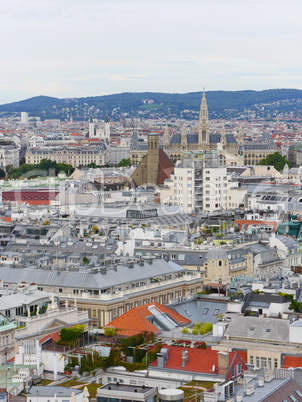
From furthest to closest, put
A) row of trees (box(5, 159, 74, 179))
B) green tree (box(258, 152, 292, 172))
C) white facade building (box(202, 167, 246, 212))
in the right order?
1. green tree (box(258, 152, 292, 172))
2. row of trees (box(5, 159, 74, 179))
3. white facade building (box(202, 167, 246, 212))

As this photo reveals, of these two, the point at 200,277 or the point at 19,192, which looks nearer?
the point at 200,277

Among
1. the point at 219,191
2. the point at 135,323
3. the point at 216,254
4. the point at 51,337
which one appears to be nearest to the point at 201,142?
the point at 219,191

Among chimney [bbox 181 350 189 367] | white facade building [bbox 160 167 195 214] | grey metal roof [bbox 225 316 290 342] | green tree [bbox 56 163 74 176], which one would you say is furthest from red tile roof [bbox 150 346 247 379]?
green tree [bbox 56 163 74 176]

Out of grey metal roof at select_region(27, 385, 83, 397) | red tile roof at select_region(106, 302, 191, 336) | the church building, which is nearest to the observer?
grey metal roof at select_region(27, 385, 83, 397)

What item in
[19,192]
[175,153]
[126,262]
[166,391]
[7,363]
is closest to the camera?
[166,391]

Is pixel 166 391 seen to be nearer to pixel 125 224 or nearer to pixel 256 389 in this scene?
pixel 256 389

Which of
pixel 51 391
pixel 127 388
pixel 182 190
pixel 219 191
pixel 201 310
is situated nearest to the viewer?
pixel 127 388

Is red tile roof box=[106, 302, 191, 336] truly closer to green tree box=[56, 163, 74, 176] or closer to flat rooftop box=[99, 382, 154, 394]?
flat rooftop box=[99, 382, 154, 394]

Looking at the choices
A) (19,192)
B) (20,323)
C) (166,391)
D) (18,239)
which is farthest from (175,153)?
(166,391)

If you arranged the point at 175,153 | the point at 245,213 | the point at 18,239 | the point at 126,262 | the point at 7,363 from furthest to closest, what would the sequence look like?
the point at 175,153 → the point at 245,213 → the point at 18,239 → the point at 126,262 → the point at 7,363

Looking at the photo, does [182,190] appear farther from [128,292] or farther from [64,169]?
[64,169]
